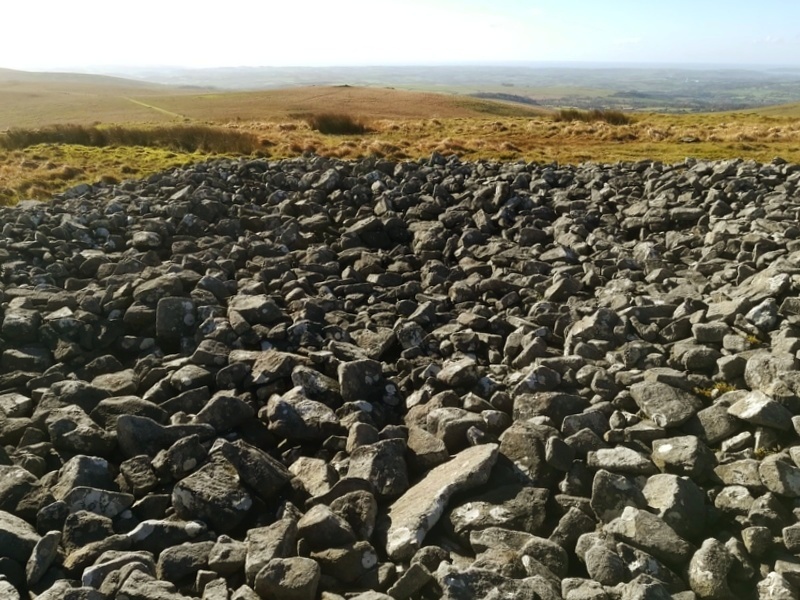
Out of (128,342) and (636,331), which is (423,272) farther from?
(128,342)

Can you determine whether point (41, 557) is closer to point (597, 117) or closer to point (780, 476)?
point (780, 476)

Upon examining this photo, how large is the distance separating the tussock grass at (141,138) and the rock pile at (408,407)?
50.4ft

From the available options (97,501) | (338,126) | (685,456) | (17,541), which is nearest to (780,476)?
(685,456)

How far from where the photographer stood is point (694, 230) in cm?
1385

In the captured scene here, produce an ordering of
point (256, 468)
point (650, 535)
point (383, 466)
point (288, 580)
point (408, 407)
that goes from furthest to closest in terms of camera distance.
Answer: point (408, 407), point (256, 468), point (383, 466), point (650, 535), point (288, 580)

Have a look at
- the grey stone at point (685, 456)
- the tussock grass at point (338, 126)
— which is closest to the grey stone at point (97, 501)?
the grey stone at point (685, 456)

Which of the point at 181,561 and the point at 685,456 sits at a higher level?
the point at 685,456

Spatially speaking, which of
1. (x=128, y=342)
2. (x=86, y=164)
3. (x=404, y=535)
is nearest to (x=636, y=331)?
(x=404, y=535)

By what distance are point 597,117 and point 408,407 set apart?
4052cm

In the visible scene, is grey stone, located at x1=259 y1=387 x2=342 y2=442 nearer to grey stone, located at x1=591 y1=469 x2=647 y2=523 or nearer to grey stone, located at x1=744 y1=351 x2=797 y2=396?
grey stone, located at x1=591 y1=469 x2=647 y2=523

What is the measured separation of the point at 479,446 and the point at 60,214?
562 inches

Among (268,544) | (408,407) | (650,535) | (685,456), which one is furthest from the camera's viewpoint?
(408,407)

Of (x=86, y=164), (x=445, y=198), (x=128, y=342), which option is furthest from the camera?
(x=86, y=164)

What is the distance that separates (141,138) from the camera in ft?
104
